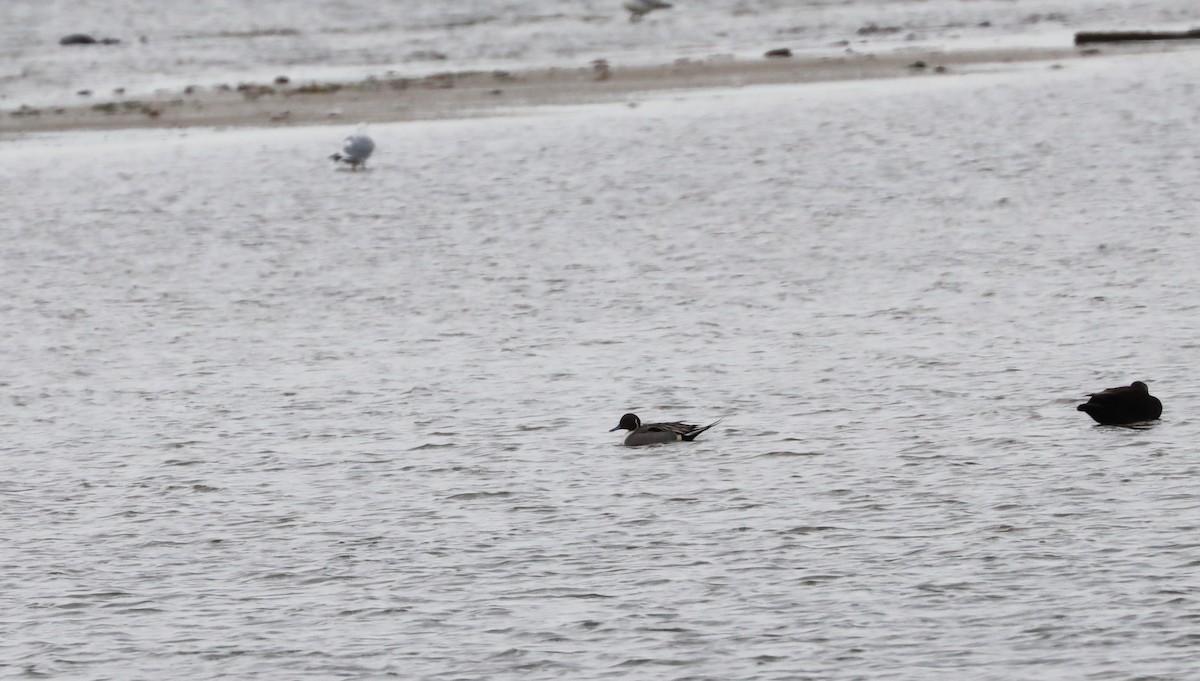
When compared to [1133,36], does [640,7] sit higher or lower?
higher

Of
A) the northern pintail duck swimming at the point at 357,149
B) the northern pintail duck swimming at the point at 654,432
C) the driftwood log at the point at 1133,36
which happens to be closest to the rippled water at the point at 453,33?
the driftwood log at the point at 1133,36

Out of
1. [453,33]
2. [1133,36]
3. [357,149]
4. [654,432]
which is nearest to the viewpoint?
[654,432]

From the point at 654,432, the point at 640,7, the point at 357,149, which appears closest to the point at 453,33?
the point at 640,7

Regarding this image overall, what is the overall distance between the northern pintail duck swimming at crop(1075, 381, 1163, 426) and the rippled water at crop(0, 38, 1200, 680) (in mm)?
133

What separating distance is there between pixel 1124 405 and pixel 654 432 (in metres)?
3.28

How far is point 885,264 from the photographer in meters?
19.8

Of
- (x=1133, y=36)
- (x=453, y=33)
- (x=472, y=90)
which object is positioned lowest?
(x=472, y=90)

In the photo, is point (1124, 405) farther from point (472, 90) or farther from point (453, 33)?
point (453, 33)

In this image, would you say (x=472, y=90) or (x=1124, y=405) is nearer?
(x=1124, y=405)

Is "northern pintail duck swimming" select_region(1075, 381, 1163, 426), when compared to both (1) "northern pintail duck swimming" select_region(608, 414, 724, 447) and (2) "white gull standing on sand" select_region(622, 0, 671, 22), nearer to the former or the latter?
(1) "northern pintail duck swimming" select_region(608, 414, 724, 447)

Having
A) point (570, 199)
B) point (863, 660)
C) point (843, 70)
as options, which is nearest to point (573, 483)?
point (863, 660)

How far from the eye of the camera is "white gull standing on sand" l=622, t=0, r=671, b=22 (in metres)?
55.2

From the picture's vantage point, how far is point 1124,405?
1254 cm

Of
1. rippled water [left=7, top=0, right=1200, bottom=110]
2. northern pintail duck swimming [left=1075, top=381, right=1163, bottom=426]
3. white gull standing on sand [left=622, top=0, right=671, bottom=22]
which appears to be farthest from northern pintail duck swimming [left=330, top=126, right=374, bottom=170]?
white gull standing on sand [left=622, top=0, right=671, bottom=22]
